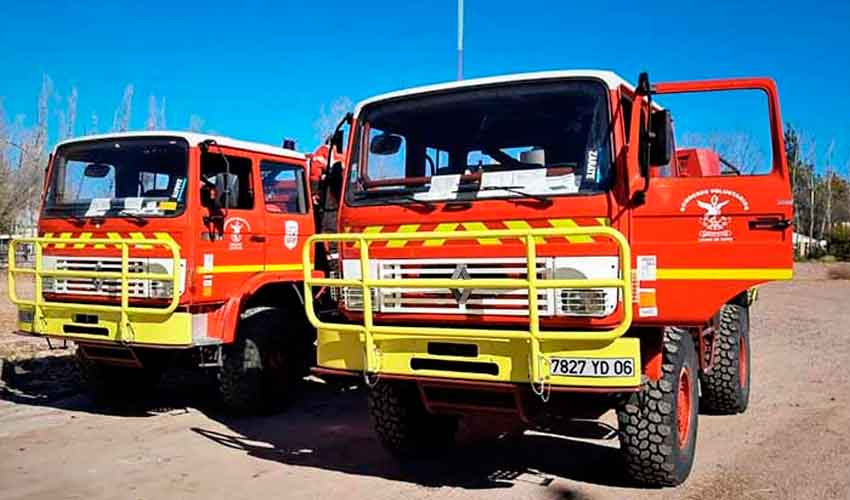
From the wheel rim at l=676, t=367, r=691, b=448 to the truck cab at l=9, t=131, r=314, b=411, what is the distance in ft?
12.7

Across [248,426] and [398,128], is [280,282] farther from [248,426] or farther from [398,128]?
[398,128]

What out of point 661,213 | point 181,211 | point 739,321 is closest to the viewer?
point 661,213

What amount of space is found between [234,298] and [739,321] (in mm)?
4779

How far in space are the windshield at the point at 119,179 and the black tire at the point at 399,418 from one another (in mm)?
2639

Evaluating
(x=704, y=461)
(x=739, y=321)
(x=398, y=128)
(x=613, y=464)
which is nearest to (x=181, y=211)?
(x=398, y=128)

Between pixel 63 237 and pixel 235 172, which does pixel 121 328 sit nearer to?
pixel 63 237

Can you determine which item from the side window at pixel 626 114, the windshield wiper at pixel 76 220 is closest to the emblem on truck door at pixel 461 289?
the side window at pixel 626 114

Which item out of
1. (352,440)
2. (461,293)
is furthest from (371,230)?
(352,440)

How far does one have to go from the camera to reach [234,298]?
284 inches

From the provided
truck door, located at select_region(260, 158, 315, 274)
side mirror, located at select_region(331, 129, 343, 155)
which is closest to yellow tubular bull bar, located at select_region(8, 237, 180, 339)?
truck door, located at select_region(260, 158, 315, 274)

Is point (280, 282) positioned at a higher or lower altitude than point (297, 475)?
higher

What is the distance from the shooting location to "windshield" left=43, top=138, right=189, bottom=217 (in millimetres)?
6930

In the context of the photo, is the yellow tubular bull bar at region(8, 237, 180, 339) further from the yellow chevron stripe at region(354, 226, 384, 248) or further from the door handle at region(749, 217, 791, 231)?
the door handle at region(749, 217, 791, 231)

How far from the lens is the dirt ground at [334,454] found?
4.98 m
